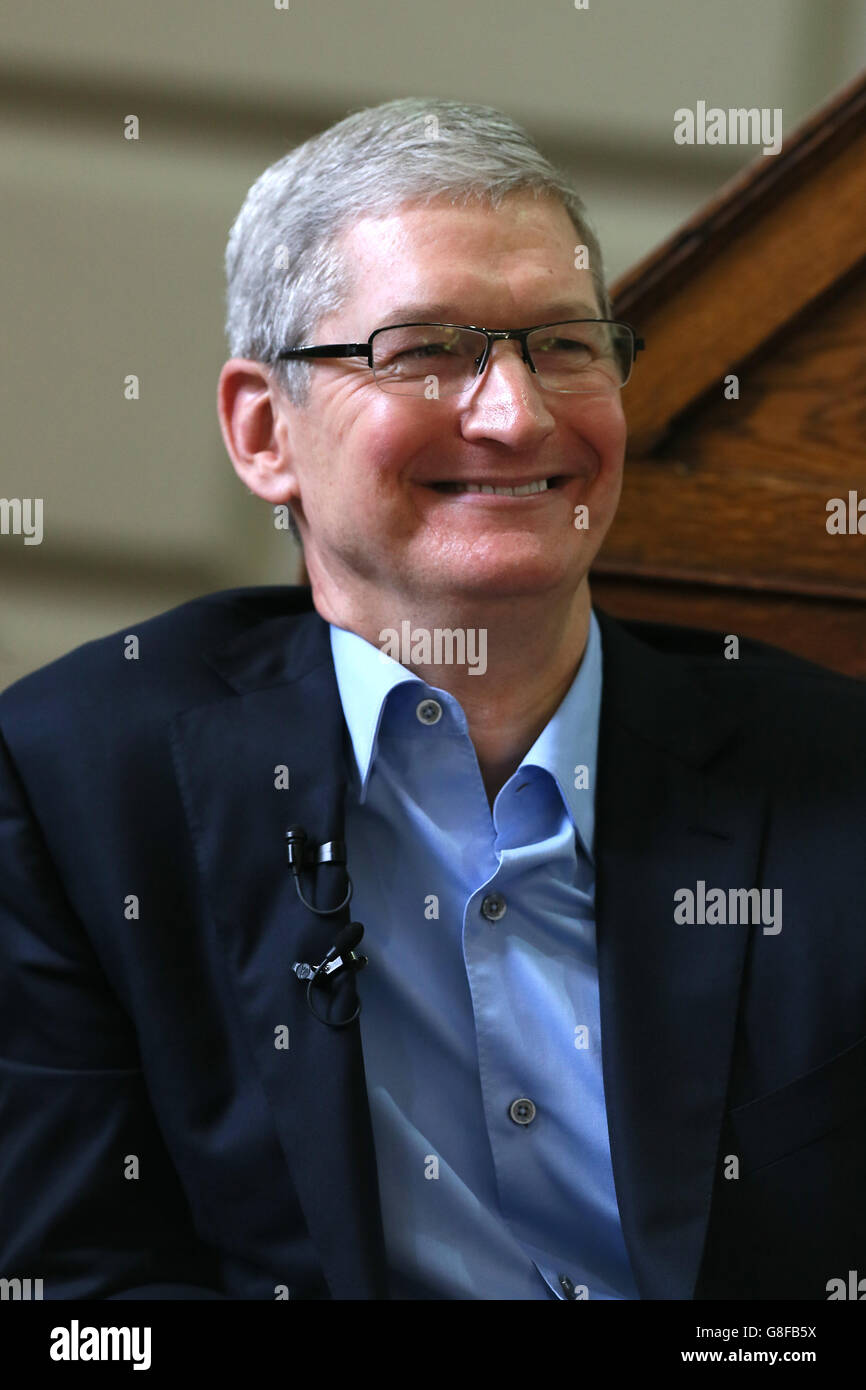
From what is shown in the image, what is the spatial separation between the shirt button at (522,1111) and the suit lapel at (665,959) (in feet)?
0.21

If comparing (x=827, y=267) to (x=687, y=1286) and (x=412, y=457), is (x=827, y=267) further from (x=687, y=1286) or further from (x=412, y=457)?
(x=687, y=1286)

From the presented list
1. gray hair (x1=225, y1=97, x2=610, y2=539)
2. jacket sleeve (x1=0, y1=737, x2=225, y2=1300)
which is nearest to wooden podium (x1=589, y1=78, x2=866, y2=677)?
gray hair (x1=225, y1=97, x2=610, y2=539)

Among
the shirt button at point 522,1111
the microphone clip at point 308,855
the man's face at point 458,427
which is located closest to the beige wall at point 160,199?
the man's face at point 458,427

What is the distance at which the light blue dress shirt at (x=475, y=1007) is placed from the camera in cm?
102

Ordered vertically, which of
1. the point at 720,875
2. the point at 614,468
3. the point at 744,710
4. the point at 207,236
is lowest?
the point at 720,875

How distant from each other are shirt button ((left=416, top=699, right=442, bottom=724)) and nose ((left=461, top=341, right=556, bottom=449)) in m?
0.23

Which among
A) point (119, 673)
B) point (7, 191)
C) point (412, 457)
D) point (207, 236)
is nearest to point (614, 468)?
point (412, 457)

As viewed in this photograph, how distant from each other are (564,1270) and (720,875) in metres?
0.34

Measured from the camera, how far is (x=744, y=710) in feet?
4.00

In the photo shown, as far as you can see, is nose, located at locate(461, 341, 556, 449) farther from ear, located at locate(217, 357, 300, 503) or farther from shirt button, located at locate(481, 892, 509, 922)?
shirt button, located at locate(481, 892, 509, 922)

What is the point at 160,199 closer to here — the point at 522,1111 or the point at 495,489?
the point at 495,489

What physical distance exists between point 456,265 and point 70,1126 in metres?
0.75

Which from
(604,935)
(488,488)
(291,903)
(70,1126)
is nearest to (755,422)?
(488,488)

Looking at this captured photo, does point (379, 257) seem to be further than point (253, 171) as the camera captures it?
No
